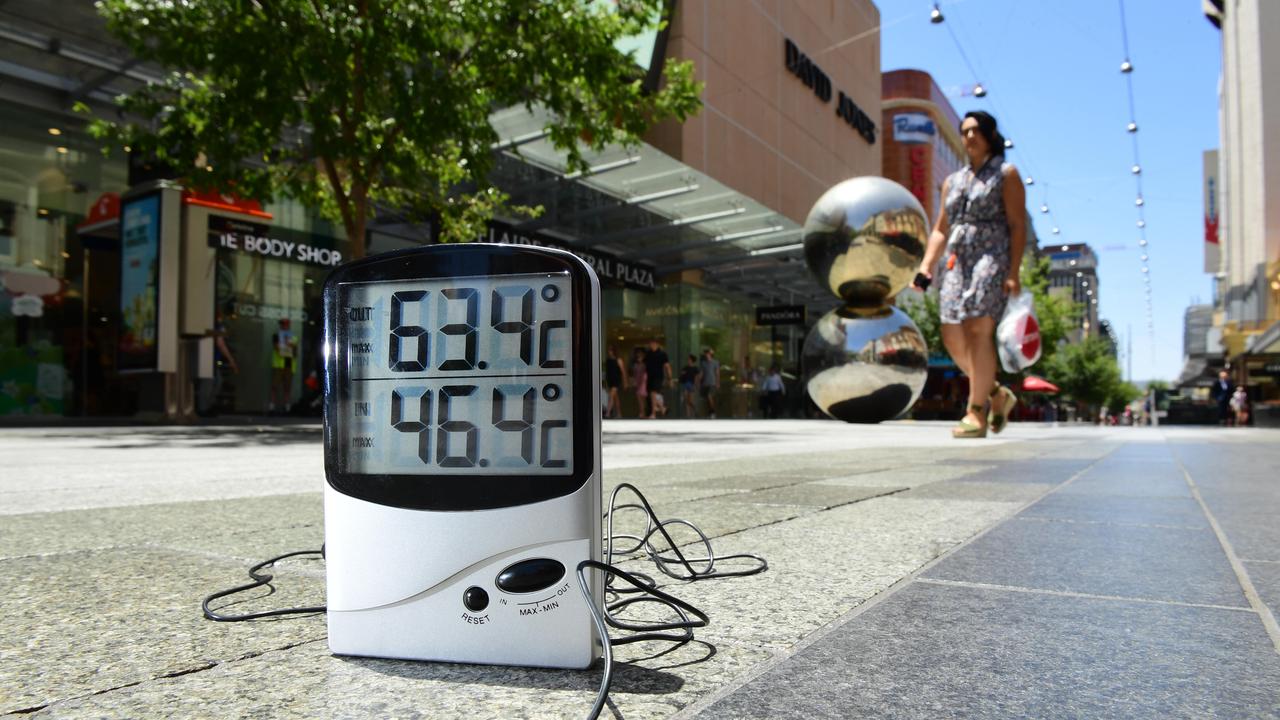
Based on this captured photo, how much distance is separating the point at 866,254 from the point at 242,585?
25.6 ft

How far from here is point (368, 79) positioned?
894 cm

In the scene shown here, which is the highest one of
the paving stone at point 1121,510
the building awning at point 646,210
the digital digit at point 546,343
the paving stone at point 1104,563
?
the building awning at point 646,210

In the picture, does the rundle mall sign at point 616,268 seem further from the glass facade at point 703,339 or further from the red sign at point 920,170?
the red sign at point 920,170

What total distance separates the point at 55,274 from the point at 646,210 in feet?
38.8

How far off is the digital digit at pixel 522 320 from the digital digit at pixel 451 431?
0.09 m

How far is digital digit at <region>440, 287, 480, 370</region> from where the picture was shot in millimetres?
1177

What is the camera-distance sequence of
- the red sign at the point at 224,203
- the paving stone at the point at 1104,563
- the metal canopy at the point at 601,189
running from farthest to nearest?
the metal canopy at the point at 601,189
the red sign at the point at 224,203
the paving stone at the point at 1104,563

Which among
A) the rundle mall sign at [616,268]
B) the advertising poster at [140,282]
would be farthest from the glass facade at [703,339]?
the advertising poster at [140,282]

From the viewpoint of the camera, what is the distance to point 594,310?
3.75 feet

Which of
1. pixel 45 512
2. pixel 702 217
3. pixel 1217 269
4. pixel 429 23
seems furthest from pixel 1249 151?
pixel 45 512

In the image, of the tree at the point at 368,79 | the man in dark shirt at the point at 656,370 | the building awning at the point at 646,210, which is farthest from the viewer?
the man in dark shirt at the point at 656,370

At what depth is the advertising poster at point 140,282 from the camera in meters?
10.8

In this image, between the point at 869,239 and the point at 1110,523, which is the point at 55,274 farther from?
the point at 1110,523

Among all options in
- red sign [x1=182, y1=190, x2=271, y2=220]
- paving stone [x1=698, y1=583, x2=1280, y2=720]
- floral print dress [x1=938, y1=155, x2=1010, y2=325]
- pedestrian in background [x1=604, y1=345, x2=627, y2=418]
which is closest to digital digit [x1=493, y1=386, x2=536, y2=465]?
paving stone [x1=698, y1=583, x2=1280, y2=720]
